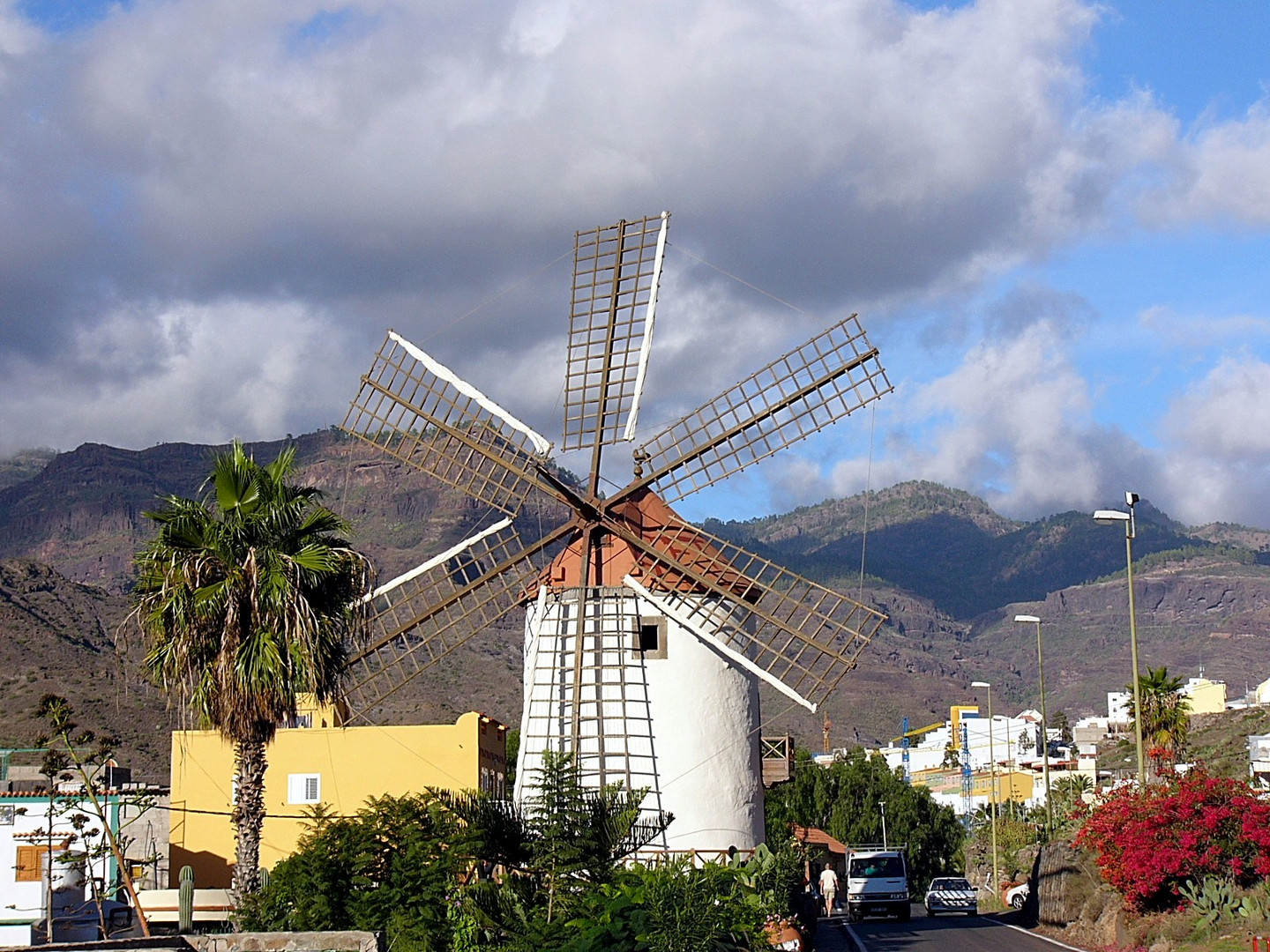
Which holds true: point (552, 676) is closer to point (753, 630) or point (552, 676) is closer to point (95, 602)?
point (753, 630)

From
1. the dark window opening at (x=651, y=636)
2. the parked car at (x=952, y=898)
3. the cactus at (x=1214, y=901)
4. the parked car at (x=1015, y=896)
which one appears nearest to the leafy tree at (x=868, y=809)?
the parked car at (x=1015, y=896)

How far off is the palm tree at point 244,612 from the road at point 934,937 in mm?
10825

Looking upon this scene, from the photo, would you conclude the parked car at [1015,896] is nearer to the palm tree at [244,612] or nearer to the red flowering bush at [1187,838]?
the red flowering bush at [1187,838]

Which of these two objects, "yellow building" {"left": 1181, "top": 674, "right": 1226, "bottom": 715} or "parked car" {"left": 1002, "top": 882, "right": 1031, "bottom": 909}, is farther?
"yellow building" {"left": 1181, "top": 674, "right": 1226, "bottom": 715}

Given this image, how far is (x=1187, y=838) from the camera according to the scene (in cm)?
2714

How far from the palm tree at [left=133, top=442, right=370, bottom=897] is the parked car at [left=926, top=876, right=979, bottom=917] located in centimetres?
2565

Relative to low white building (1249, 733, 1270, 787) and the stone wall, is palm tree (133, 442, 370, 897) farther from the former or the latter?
low white building (1249, 733, 1270, 787)

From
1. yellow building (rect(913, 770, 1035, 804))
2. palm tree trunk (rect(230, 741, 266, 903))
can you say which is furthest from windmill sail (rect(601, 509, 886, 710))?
yellow building (rect(913, 770, 1035, 804))

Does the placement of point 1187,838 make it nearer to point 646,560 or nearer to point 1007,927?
point 1007,927

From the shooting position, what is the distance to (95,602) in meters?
110

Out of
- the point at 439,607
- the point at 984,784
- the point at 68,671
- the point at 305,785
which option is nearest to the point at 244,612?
the point at 439,607

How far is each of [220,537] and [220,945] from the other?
7007mm

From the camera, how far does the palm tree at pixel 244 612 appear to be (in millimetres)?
21891

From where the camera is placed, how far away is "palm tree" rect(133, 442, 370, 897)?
21.9 m
